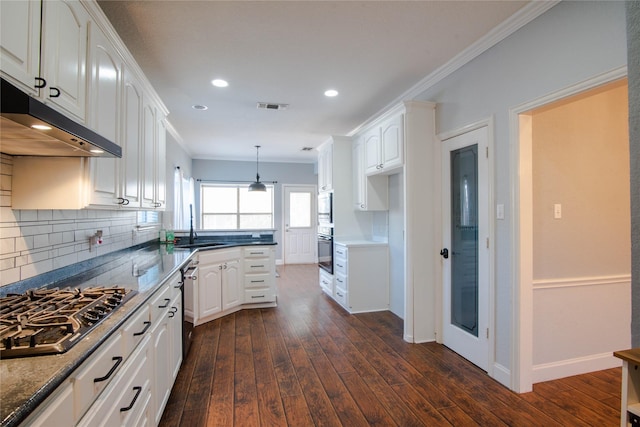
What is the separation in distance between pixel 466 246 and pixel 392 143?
1270 millimetres

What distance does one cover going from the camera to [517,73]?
2205 mm

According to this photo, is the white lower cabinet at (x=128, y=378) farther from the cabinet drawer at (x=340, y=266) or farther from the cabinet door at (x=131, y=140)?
the cabinet drawer at (x=340, y=266)

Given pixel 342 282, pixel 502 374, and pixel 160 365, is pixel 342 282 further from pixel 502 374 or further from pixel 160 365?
pixel 160 365

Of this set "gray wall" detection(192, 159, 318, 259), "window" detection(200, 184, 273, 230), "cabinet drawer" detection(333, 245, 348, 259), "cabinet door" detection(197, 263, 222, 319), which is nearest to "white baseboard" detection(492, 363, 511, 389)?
"cabinet drawer" detection(333, 245, 348, 259)

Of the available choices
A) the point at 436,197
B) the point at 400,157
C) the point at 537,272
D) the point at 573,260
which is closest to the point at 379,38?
the point at 400,157

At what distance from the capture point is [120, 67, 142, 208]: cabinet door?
7.10 ft

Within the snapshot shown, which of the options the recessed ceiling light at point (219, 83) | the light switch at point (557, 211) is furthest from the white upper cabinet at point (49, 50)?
the light switch at point (557, 211)

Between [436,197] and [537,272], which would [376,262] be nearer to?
[436,197]

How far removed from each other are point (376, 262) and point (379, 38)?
263cm

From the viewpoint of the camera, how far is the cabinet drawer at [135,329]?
1.30 m

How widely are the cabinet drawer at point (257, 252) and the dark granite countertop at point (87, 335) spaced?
1265 mm

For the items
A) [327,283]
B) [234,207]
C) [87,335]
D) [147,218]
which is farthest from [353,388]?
[234,207]

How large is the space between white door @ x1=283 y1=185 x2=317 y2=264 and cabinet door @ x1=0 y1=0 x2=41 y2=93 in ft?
21.9

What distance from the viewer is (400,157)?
10.4 feet
